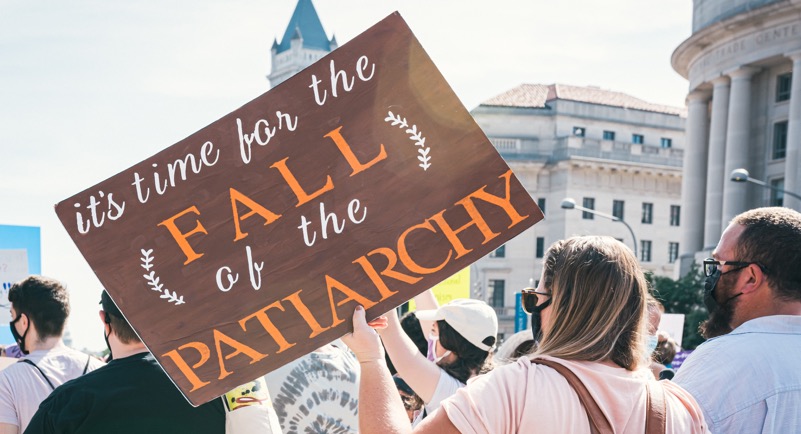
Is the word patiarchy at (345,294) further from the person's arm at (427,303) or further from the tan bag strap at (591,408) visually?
the person's arm at (427,303)

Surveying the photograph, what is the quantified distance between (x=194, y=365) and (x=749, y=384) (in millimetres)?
1704

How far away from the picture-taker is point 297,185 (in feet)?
10.4

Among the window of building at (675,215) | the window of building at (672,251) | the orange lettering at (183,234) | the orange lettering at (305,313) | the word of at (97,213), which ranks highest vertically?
the word of at (97,213)

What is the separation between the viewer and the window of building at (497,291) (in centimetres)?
7012

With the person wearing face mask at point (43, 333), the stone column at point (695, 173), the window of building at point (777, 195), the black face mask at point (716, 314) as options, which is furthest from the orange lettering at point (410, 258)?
the stone column at point (695, 173)

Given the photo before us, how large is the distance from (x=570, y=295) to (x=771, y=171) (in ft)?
153

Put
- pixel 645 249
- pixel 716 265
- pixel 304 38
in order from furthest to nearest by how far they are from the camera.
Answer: pixel 304 38 < pixel 645 249 < pixel 716 265

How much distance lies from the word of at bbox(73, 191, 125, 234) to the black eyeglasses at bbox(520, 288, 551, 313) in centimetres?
124

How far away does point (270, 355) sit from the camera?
3074mm

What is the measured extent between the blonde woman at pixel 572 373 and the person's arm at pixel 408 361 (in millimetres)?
725

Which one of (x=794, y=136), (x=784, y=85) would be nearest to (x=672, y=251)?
(x=784, y=85)

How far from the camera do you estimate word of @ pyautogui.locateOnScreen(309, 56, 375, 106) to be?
124 inches

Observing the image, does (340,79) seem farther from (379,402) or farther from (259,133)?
(379,402)

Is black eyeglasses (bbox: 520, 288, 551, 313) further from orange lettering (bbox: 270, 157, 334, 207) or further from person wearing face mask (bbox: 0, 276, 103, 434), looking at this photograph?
person wearing face mask (bbox: 0, 276, 103, 434)
